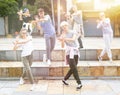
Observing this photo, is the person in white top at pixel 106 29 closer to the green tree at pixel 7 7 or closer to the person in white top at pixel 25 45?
the person in white top at pixel 25 45

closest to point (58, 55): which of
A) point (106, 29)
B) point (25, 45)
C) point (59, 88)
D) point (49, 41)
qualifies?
point (49, 41)

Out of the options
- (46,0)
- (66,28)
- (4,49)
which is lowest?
(4,49)

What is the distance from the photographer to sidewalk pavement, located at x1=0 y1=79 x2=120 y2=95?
9000mm

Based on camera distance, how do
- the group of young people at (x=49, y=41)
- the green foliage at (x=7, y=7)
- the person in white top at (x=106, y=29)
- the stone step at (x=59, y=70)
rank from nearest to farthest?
the group of young people at (x=49, y=41), the stone step at (x=59, y=70), the person in white top at (x=106, y=29), the green foliage at (x=7, y=7)

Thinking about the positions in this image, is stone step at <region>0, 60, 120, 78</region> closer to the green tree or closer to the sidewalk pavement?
the sidewalk pavement

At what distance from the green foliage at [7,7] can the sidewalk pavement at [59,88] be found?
1103 cm

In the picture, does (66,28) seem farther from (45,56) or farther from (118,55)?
(118,55)

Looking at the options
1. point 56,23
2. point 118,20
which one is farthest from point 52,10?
point 118,20

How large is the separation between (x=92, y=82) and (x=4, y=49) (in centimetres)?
386

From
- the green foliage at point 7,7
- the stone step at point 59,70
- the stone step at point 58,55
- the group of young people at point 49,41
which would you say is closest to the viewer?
the group of young people at point 49,41

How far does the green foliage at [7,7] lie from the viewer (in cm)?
2095

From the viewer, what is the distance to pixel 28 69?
30.6ft

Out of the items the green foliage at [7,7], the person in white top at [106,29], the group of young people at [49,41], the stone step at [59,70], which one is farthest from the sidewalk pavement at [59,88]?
the green foliage at [7,7]

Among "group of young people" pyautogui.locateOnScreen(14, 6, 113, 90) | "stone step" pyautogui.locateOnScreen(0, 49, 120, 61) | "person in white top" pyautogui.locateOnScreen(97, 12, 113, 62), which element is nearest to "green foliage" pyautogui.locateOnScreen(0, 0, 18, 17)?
"stone step" pyautogui.locateOnScreen(0, 49, 120, 61)
